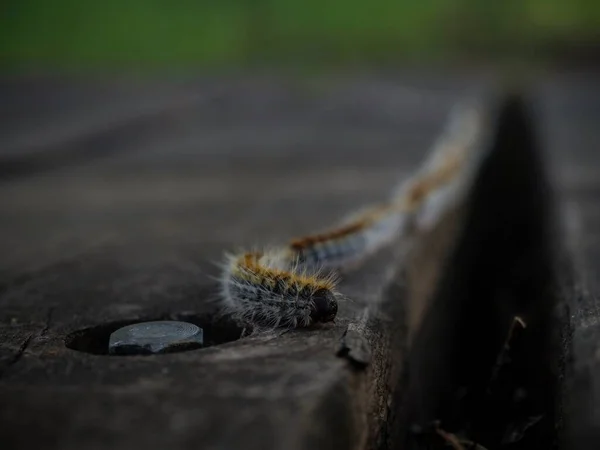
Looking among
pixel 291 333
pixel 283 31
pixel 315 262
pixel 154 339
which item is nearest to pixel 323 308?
pixel 291 333

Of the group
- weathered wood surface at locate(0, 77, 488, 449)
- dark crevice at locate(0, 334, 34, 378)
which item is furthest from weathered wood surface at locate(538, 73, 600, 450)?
dark crevice at locate(0, 334, 34, 378)

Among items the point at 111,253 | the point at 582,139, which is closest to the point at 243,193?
the point at 111,253

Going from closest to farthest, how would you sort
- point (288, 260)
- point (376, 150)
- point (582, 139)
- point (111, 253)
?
point (288, 260)
point (111, 253)
point (582, 139)
point (376, 150)

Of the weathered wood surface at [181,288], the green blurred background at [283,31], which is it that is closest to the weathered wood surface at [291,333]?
the weathered wood surface at [181,288]

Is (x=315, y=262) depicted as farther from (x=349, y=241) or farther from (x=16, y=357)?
(x=16, y=357)

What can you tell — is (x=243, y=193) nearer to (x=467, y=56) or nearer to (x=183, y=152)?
(x=183, y=152)

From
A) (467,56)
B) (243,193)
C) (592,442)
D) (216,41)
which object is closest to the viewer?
(592,442)
